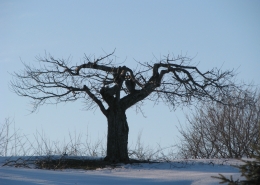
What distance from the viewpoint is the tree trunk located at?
40.0 ft

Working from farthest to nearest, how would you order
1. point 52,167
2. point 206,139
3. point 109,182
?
point 206,139
point 52,167
point 109,182

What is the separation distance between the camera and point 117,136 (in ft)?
40.1

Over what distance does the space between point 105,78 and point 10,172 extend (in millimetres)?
5173

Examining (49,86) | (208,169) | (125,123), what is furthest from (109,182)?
(49,86)

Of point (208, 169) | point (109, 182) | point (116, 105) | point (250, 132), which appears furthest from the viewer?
point (250, 132)

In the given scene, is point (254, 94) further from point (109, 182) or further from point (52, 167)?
point (109, 182)

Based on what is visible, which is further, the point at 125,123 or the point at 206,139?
the point at 206,139

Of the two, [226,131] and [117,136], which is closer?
[117,136]

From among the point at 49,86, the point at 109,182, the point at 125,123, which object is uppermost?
the point at 49,86

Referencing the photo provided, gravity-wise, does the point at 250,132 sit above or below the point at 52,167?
above

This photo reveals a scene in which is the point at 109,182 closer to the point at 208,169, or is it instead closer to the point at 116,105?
the point at 208,169

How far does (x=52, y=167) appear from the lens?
1052 cm

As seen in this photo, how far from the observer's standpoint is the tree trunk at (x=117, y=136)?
1218cm

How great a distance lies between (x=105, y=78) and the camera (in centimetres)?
1240
